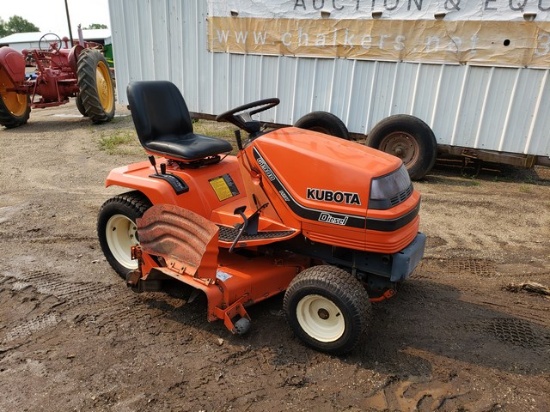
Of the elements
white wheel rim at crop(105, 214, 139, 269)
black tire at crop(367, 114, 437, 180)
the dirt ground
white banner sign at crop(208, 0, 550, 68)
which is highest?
white banner sign at crop(208, 0, 550, 68)

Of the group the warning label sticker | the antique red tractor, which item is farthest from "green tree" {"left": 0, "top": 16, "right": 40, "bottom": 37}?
the warning label sticker

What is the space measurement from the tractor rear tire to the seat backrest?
607 centimetres

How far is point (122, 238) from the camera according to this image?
3463 mm

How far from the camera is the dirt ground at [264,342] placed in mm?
2250

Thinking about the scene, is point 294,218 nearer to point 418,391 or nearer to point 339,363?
point 339,363

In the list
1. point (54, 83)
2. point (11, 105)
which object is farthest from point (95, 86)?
point (11, 105)

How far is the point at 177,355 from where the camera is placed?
256cm

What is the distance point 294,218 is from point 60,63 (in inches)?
378

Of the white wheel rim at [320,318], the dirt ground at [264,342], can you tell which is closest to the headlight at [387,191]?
the white wheel rim at [320,318]

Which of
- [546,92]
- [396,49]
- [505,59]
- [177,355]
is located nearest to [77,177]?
[177,355]

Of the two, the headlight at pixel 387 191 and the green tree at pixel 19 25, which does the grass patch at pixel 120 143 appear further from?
the green tree at pixel 19 25

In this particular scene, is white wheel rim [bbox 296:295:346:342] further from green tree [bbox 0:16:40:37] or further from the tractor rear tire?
green tree [bbox 0:16:40:37]

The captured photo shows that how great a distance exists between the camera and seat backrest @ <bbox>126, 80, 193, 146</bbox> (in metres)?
3.37

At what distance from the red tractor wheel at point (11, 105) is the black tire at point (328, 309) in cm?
871
